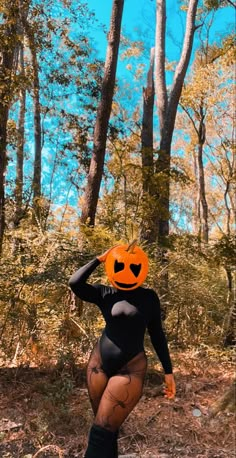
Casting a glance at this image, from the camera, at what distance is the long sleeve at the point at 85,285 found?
9.53 ft

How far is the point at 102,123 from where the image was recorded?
689 centimetres

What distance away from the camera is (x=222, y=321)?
5.60 meters

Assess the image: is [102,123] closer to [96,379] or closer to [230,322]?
[230,322]

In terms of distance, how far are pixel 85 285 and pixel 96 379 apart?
24.1 inches

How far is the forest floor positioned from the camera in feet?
12.7

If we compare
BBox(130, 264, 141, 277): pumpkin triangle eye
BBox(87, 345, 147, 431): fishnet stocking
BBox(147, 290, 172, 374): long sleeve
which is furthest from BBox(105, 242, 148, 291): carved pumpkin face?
BBox(87, 345, 147, 431): fishnet stocking

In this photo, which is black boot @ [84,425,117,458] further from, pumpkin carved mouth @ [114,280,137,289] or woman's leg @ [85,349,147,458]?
pumpkin carved mouth @ [114,280,137,289]

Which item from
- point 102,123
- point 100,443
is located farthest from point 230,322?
point 102,123

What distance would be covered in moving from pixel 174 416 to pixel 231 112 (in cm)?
1408

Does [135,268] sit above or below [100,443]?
above

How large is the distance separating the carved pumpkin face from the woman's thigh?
1.82 ft

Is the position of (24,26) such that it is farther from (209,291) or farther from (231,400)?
(231,400)

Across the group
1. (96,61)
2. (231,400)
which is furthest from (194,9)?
(231,400)

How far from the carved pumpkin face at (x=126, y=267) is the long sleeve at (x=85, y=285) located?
4.7 inches
